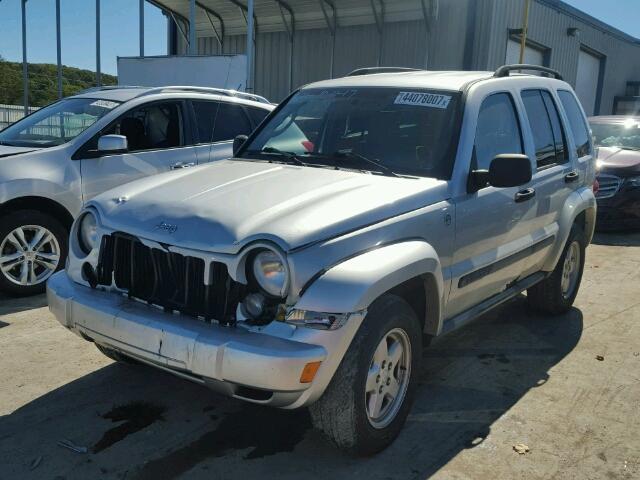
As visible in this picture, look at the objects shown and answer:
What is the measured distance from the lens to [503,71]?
4.38 metres

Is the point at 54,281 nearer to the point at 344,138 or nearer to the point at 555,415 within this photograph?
the point at 344,138

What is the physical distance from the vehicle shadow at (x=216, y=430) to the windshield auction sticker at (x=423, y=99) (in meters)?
1.72

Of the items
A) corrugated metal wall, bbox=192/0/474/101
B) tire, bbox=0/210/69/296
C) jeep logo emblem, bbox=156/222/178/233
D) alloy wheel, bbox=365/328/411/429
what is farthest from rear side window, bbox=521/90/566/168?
corrugated metal wall, bbox=192/0/474/101

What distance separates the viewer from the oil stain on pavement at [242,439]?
2.97m

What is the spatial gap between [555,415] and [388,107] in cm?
208

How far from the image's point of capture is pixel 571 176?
4930 millimetres

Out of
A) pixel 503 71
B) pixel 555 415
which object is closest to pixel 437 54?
pixel 503 71

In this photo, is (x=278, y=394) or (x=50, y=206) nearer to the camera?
(x=278, y=394)

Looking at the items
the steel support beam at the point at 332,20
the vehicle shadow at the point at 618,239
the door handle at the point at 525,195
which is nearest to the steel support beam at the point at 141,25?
the steel support beam at the point at 332,20

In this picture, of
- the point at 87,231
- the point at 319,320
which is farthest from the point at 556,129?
the point at 87,231

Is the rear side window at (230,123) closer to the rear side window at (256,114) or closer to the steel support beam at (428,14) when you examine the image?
the rear side window at (256,114)

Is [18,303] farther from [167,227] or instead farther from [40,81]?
[40,81]

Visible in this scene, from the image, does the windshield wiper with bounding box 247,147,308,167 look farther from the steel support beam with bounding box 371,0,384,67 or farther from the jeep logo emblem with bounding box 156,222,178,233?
the steel support beam with bounding box 371,0,384,67

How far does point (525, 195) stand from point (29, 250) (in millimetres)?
4017
